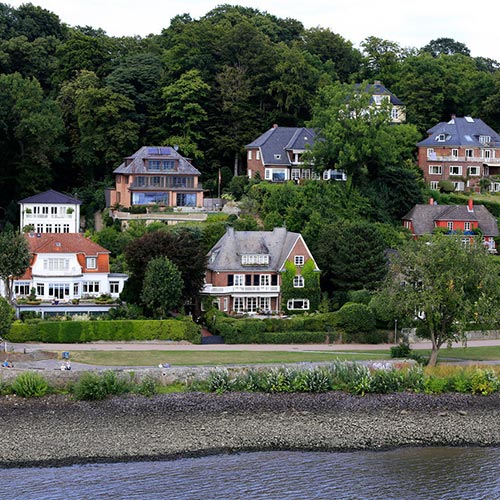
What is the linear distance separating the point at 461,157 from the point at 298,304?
27432 mm

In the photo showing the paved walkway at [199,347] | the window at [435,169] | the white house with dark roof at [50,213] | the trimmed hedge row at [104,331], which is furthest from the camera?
the window at [435,169]

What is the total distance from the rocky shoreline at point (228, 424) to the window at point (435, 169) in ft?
138

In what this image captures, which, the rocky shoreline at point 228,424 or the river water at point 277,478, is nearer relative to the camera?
the river water at point 277,478

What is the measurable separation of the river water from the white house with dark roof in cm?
3805

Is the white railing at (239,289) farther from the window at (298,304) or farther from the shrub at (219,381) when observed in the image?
the shrub at (219,381)

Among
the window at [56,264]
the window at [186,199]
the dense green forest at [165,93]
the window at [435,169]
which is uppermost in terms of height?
the dense green forest at [165,93]

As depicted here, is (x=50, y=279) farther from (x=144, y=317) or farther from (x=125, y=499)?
(x=125, y=499)

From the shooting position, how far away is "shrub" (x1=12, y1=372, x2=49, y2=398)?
47.5 meters

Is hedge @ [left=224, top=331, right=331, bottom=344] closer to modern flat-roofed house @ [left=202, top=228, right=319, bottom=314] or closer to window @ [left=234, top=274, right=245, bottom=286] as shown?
modern flat-roofed house @ [left=202, top=228, right=319, bottom=314]

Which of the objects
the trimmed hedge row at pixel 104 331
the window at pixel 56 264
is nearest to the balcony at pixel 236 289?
the trimmed hedge row at pixel 104 331

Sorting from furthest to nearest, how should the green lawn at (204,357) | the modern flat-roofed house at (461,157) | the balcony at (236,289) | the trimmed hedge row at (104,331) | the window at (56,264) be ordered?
the modern flat-roofed house at (461,157) < the balcony at (236,289) < the window at (56,264) < the trimmed hedge row at (104,331) < the green lawn at (204,357)

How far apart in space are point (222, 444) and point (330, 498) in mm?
6685

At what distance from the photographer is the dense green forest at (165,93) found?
8319cm

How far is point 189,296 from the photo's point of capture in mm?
65875
